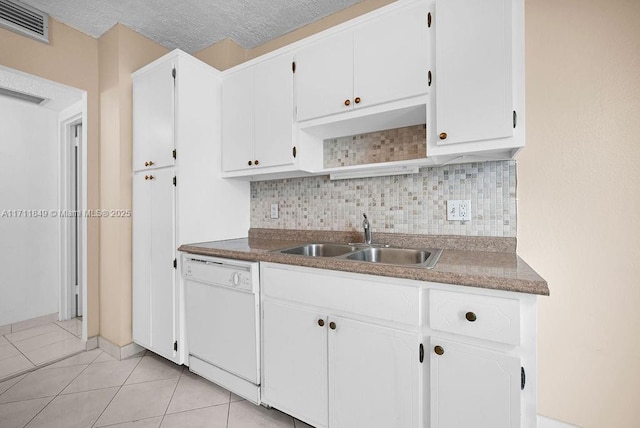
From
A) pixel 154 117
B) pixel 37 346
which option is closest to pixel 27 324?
pixel 37 346

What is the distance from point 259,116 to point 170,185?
771mm

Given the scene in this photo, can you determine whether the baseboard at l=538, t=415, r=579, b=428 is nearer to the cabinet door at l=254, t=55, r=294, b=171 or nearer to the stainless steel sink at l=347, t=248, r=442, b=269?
the stainless steel sink at l=347, t=248, r=442, b=269

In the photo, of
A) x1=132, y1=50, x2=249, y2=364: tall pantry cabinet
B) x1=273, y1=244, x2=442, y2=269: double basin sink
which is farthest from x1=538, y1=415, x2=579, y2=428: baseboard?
x1=132, y1=50, x2=249, y2=364: tall pantry cabinet

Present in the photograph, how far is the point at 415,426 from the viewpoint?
1.10 metres

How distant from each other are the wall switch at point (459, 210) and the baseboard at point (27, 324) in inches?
155

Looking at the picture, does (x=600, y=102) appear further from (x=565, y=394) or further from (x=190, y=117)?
(x=190, y=117)

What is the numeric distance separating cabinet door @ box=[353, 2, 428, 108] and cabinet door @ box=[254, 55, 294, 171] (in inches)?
18.8

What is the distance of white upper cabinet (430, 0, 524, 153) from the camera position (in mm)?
1218

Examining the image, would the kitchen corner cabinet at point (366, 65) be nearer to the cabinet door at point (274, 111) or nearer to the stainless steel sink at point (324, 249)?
the cabinet door at point (274, 111)

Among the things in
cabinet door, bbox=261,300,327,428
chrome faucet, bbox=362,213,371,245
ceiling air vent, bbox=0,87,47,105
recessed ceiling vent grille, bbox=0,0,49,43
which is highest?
recessed ceiling vent grille, bbox=0,0,49,43

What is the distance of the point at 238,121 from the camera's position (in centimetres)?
208

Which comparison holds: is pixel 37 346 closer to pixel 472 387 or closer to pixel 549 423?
pixel 472 387

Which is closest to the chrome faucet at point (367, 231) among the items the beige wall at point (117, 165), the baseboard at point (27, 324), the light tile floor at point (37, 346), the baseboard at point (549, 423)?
the baseboard at point (549, 423)

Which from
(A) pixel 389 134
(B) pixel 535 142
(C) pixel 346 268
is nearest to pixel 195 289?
(C) pixel 346 268
